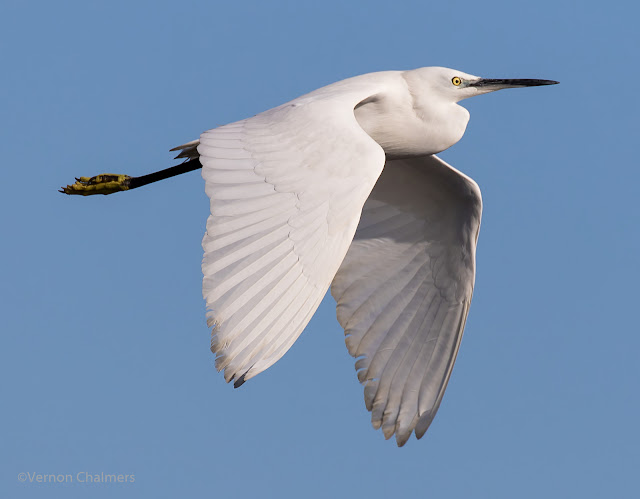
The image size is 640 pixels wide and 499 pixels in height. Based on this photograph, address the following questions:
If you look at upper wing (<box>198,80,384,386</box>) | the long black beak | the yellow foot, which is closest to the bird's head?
the long black beak

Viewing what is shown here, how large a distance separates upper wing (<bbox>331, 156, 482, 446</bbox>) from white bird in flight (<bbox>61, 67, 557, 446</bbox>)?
12mm

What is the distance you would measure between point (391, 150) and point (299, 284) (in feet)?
9.35

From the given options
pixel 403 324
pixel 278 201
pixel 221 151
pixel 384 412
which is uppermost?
pixel 221 151

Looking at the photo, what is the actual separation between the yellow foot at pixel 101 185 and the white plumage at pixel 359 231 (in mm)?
1238

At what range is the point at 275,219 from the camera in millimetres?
7195

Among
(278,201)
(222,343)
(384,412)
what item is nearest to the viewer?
(222,343)

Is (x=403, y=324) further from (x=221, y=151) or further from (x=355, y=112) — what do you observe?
(x=221, y=151)

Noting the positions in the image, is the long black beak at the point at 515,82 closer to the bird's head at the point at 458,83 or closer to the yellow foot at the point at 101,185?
the bird's head at the point at 458,83

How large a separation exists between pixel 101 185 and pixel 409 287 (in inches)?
121

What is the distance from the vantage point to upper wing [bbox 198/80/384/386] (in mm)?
6719

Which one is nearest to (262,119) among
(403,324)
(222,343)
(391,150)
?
(391,150)

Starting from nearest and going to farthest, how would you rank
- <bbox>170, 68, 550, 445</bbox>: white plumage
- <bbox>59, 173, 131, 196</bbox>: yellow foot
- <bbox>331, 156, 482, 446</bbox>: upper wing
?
<bbox>170, 68, 550, 445</bbox>: white plumage
<bbox>331, 156, 482, 446</bbox>: upper wing
<bbox>59, 173, 131, 196</bbox>: yellow foot

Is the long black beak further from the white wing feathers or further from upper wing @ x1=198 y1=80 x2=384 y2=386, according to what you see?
upper wing @ x1=198 y1=80 x2=384 y2=386

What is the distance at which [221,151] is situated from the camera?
7586 mm
